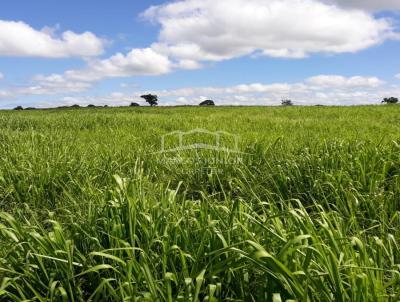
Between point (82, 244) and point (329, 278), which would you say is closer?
point (329, 278)

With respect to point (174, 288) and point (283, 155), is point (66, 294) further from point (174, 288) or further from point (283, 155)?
point (283, 155)

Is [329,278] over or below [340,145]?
below

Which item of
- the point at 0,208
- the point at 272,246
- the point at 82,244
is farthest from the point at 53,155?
the point at 272,246

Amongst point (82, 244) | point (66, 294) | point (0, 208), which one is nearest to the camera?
point (66, 294)

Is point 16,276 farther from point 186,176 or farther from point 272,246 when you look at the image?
point 186,176

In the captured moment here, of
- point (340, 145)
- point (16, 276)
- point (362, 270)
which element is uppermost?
point (340, 145)

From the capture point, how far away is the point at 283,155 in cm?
530

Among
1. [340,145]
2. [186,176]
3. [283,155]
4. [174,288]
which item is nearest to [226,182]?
[186,176]

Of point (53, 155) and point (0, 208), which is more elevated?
point (53, 155)

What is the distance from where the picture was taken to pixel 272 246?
8.07 feet

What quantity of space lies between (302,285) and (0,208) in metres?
3.35

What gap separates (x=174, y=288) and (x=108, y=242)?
663mm

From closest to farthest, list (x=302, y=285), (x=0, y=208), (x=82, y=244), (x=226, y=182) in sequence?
(x=302, y=285)
(x=82, y=244)
(x=0, y=208)
(x=226, y=182)

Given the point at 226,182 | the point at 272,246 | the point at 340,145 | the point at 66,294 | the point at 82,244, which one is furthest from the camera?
the point at 340,145
